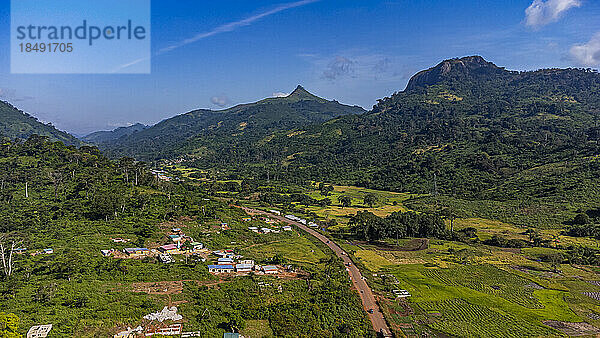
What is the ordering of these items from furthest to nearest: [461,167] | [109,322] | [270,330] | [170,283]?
1. [461,167]
2. [170,283]
3. [270,330]
4. [109,322]

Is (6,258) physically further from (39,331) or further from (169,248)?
(39,331)

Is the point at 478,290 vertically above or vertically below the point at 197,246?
below

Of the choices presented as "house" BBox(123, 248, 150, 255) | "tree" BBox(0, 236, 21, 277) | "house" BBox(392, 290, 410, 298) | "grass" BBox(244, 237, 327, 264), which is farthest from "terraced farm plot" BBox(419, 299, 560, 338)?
"tree" BBox(0, 236, 21, 277)

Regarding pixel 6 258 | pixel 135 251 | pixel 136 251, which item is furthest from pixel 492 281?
pixel 6 258

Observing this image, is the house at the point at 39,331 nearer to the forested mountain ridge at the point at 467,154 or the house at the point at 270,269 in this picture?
the house at the point at 270,269

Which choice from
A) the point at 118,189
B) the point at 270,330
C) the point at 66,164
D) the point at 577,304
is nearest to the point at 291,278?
the point at 270,330

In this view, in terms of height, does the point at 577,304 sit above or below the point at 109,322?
Answer: below

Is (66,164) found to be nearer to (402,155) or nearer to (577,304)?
(577,304)

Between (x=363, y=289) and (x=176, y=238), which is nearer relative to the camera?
(x=363, y=289)
